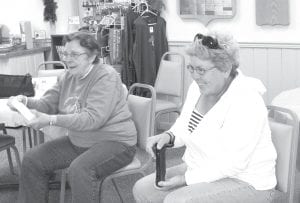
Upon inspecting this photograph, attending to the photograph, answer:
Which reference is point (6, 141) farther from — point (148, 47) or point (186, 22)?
point (186, 22)

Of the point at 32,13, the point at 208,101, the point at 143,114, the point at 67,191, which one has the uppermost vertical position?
the point at 32,13

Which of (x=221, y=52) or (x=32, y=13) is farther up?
(x=32, y=13)

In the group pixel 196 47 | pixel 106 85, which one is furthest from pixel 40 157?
pixel 196 47

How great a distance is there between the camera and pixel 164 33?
4.75 metres

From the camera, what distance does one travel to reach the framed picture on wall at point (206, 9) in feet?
14.2

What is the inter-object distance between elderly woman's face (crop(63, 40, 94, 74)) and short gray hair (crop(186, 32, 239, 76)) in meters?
0.88

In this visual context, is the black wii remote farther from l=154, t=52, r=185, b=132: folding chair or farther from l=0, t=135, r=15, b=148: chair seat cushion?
Result: l=154, t=52, r=185, b=132: folding chair

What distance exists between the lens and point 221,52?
1.95 m

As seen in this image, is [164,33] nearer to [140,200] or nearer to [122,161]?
[122,161]

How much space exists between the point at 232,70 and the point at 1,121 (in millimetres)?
1487

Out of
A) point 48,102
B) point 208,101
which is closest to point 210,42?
point 208,101

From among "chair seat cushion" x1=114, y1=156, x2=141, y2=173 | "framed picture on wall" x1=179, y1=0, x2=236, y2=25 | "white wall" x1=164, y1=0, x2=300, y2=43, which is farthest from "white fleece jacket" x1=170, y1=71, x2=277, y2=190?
"framed picture on wall" x1=179, y1=0, x2=236, y2=25

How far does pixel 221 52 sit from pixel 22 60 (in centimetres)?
405

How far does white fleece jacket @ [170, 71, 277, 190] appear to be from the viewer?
1861 mm
